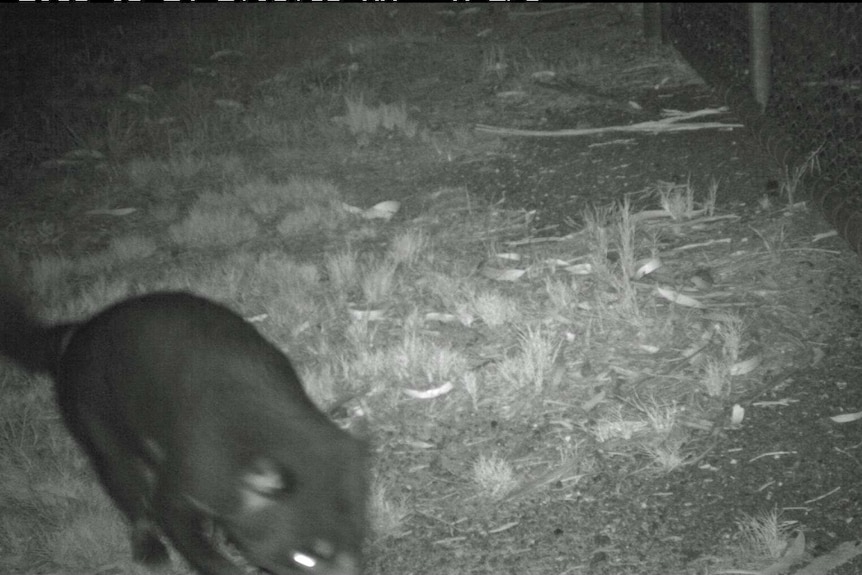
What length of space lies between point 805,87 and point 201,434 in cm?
512

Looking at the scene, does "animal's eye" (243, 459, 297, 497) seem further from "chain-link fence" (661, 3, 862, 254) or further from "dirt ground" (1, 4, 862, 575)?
"chain-link fence" (661, 3, 862, 254)

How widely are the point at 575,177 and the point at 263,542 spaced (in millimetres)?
4482

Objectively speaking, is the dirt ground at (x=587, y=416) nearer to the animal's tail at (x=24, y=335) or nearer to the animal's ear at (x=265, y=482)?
the animal's ear at (x=265, y=482)

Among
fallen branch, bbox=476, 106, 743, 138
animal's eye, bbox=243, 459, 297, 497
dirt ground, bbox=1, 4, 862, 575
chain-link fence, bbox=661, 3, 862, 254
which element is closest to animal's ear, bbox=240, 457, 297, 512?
animal's eye, bbox=243, 459, 297, 497

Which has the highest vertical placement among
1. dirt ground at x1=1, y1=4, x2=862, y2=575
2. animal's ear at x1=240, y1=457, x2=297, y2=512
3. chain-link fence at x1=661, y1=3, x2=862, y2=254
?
animal's ear at x1=240, y1=457, x2=297, y2=512

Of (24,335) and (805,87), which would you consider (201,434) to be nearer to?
(24,335)

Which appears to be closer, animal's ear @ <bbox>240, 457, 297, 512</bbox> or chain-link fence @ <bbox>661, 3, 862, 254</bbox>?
animal's ear @ <bbox>240, 457, 297, 512</bbox>

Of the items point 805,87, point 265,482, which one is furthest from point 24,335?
point 805,87

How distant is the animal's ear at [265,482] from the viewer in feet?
9.02

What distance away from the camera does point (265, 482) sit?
2.76 meters

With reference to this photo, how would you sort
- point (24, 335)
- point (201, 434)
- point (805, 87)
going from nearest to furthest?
1. point (201, 434)
2. point (24, 335)
3. point (805, 87)

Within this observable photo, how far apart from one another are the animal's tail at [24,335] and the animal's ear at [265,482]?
129 cm

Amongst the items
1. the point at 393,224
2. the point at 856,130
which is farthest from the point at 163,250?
the point at 856,130

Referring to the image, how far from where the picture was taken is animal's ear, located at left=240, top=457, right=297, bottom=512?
9.02ft
